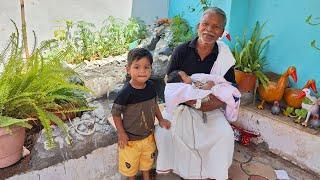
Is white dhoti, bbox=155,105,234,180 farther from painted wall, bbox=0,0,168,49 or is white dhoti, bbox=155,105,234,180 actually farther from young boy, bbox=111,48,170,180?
painted wall, bbox=0,0,168,49

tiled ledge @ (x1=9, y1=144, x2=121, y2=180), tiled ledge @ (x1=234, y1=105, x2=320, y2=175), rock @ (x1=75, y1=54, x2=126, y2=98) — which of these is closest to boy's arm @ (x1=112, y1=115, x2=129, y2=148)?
tiled ledge @ (x1=9, y1=144, x2=121, y2=180)

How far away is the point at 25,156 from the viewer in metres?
2.24

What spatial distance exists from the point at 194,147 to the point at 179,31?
198 cm

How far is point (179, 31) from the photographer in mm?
3941

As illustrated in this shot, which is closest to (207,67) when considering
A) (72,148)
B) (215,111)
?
(215,111)

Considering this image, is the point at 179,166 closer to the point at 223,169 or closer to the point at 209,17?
the point at 223,169

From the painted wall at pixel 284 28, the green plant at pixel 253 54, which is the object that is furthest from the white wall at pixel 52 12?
the green plant at pixel 253 54

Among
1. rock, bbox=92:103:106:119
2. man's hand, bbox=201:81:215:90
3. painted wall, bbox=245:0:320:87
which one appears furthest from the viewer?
painted wall, bbox=245:0:320:87

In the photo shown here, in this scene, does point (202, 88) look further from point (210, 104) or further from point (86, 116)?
point (86, 116)

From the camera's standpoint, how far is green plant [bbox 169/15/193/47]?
3.86 m

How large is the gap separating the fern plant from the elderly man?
85 cm

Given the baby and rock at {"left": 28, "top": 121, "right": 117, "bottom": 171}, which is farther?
the baby

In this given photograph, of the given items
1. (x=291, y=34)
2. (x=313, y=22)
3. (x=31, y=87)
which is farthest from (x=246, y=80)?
(x=31, y=87)

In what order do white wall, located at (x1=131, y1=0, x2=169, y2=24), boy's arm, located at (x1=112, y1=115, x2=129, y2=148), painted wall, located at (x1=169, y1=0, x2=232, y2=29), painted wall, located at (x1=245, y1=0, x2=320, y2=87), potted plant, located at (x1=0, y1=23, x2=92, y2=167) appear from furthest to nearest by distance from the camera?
white wall, located at (x1=131, y1=0, x2=169, y2=24) → painted wall, located at (x1=169, y1=0, x2=232, y2=29) → painted wall, located at (x1=245, y1=0, x2=320, y2=87) → boy's arm, located at (x1=112, y1=115, x2=129, y2=148) → potted plant, located at (x1=0, y1=23, x2=92, y2=167)
